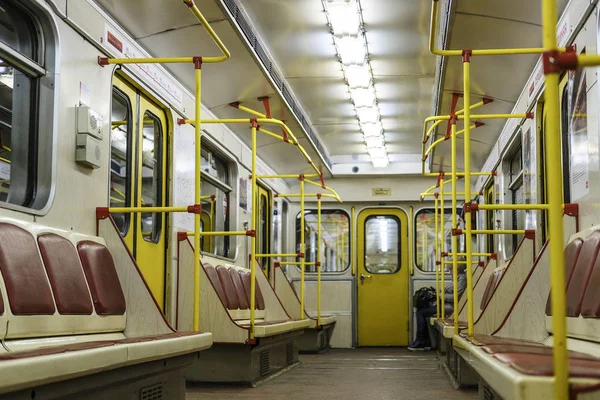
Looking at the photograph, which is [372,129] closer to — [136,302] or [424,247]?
[424,247]

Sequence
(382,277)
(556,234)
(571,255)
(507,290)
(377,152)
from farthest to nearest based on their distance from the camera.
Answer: (382,277), (377,152), (507,290), (571,255), (556,234)

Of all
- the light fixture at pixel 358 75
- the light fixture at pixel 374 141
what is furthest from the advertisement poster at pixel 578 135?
the light fixture at pixel 374 141

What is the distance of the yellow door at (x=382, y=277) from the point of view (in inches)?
465

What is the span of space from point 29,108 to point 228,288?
3.60 m

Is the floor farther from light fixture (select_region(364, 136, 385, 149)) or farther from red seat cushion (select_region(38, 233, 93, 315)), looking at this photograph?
light fixture (select_region(364, 136, 385, 149))

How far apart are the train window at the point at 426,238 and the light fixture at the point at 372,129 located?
2.60m

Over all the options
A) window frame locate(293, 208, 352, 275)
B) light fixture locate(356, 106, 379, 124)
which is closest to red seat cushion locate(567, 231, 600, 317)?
light fixture locate(356, 106, 379, 124)

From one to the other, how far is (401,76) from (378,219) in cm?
488

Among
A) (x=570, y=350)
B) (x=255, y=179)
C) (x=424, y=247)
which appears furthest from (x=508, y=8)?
(x=424, y=247)

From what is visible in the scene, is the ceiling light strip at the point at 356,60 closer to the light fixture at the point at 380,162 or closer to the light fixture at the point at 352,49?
the light fixture at the point at 352,49

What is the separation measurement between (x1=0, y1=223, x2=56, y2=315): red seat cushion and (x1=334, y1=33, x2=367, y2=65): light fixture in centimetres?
348

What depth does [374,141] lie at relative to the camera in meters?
10.2

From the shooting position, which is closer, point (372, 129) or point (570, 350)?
point (570, 350)

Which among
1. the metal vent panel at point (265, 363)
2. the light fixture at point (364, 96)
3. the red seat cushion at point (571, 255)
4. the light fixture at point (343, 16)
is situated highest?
the light fixture at point (343, 16)
